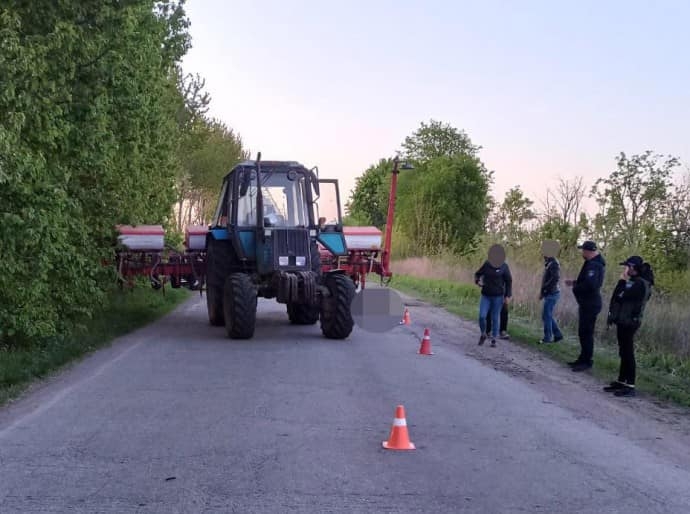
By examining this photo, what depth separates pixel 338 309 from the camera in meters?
14.0

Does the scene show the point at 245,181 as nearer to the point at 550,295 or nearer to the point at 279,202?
the point at 279,202

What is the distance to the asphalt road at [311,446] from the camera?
5.35 m

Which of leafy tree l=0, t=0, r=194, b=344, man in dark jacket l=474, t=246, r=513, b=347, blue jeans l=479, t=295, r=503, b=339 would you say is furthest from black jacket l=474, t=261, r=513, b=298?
leafy tree l=0, t=0, r=194, b=344

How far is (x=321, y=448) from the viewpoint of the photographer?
658cm

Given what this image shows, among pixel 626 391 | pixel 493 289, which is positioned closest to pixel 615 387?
pixel 626 391

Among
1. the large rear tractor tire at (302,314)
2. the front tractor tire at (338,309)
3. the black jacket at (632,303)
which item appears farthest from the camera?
the large rear tractor tire at (302,314)

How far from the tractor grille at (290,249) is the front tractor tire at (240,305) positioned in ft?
2.12

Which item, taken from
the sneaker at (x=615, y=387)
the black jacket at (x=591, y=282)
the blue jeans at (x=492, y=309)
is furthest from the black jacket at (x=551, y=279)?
the sneaker at (x=615, y=387)

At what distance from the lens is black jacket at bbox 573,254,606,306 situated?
11781 mm

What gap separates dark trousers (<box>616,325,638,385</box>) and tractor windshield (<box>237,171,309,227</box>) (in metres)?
6.91

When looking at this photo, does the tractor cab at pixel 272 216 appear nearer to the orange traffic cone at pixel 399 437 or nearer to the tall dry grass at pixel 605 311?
the tall dry grass at pixel 605 311

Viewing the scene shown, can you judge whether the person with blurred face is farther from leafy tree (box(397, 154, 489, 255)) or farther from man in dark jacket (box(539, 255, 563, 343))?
leafy tree (box(397, 154, 489, 255))

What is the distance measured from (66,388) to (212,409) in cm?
233

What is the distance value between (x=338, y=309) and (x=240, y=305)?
1688mm
